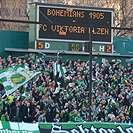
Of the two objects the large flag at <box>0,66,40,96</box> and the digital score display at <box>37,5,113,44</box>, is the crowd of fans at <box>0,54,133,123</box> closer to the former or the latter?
the digital score display at <box>37,5,113,44</box>

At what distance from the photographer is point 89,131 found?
9586 millimetres

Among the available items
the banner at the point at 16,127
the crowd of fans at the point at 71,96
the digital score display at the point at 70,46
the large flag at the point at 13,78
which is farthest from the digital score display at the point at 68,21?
the banner at the point at 16,127

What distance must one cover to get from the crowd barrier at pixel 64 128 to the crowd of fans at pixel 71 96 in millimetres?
3692

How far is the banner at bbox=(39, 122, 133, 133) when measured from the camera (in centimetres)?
937

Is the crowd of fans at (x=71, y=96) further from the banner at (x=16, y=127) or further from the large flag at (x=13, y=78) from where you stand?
the banner at (x=16, y=127)

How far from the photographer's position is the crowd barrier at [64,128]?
9.08 metres

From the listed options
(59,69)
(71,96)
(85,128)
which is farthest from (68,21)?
(85,128)

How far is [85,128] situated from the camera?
9570mm

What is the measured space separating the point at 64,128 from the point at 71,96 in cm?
694

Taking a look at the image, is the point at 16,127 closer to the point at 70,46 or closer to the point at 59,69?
the point at 59,69

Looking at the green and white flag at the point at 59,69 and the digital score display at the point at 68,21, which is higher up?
the digital score display at the point at 68,21

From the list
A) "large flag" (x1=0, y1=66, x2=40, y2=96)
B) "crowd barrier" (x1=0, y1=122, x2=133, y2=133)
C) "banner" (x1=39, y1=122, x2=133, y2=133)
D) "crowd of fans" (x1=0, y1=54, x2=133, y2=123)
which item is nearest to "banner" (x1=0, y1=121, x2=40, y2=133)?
"crowd barrier" (x1=0, y1=122, x2=133, y2=133)

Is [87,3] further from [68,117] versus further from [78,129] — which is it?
[78,129]

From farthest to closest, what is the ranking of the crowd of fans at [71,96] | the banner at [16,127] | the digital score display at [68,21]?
the digital score display at [68,21], the crowd of fans at [71,96], the banner at [16,127]
